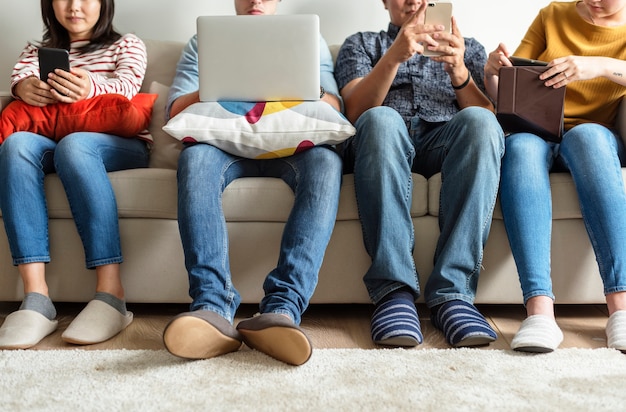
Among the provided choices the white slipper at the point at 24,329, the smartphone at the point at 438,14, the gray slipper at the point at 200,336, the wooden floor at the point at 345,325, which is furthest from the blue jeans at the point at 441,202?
the white slipper at the point at 24,329

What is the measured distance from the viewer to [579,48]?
5.95 ft

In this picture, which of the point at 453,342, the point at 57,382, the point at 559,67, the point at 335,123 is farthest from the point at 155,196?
the point at 559,67

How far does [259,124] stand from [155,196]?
1.03 feet

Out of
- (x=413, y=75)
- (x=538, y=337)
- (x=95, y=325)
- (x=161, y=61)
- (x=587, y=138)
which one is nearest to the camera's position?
(x=538, y=337)

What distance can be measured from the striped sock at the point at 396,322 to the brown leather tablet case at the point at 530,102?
521 millimetres

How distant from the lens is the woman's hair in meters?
2.00

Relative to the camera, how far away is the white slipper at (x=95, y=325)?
1367 millimetres

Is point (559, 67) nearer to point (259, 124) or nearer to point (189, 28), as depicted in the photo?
point (259, 124)

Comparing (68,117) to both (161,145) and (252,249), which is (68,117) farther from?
(252,249)

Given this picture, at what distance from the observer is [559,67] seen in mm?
1590

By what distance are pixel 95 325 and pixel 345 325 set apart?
22.2 inches

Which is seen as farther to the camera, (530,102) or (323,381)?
(530,102)

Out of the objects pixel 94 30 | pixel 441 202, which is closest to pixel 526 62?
pixel 441 202

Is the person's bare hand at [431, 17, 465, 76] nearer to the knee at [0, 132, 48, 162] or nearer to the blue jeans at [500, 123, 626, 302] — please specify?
the blue jeans at [500, 123, 626, 302]
